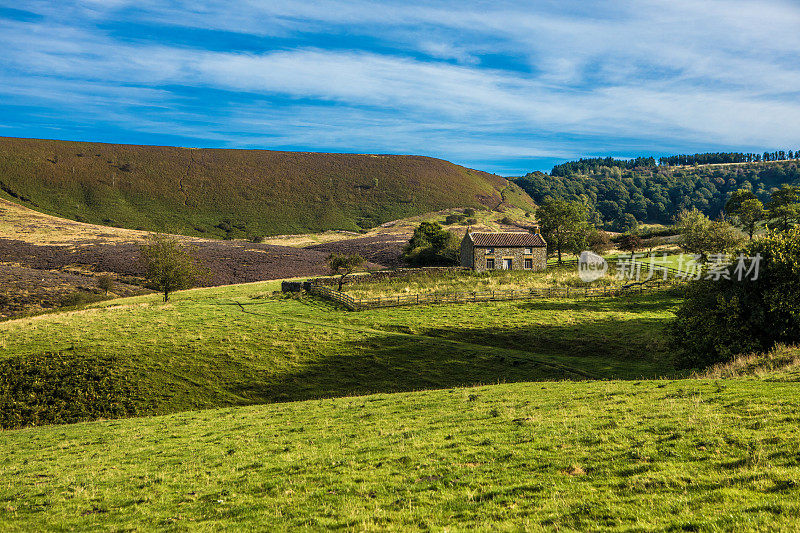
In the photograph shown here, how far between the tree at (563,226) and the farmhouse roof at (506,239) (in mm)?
12090

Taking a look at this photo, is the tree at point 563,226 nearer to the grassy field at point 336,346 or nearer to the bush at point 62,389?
the grassy field at point 336,346

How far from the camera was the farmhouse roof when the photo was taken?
7944 centimetres

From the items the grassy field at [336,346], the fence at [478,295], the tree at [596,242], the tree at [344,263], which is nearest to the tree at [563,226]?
the tree at [596,242]

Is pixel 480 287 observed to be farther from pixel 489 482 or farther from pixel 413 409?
pixel 489 482

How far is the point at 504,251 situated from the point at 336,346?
162 feet

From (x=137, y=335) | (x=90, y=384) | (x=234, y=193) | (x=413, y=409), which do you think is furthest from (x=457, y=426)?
(x=234, y=193)

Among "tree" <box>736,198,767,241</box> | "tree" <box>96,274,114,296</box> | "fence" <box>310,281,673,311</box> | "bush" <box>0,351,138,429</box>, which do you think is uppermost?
"tree" <box>736,198,767,241</box>

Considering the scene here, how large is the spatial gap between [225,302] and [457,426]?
152 ft

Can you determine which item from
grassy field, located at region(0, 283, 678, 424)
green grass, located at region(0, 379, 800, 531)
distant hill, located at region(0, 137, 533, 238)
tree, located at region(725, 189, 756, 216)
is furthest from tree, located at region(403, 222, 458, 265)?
distant hill, located at region(0, 137, 533, 238)

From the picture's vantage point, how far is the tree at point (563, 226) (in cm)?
9275

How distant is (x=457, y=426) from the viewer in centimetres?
1722

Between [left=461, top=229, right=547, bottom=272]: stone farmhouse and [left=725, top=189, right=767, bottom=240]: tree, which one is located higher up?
[left=725, top=189, right=767, bottom=240]: tree

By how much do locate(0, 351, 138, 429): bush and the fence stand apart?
26050 millimetres

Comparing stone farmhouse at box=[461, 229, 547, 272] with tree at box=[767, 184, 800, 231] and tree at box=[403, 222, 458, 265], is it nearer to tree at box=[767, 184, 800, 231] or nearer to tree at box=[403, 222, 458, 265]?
tree at box=[403, 222, 458, 265]
